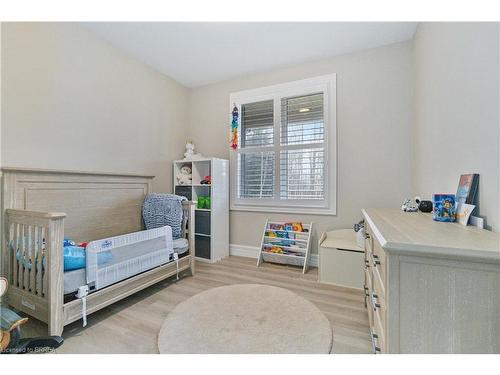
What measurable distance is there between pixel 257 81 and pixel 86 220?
261 centimetres

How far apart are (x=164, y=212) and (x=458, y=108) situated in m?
2.56

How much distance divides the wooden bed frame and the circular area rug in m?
0.55

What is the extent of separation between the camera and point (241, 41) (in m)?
2.43

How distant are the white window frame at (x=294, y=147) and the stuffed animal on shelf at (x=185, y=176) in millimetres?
589

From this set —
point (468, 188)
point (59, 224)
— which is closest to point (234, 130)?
point (59, 224)

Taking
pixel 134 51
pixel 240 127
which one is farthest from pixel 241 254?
pixel 134 51

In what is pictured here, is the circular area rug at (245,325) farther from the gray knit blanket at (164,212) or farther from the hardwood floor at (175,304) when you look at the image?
the gray knit blanket at (164,212)

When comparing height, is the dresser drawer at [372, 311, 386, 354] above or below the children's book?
below

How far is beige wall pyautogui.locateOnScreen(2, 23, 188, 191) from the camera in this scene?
1.79 meters

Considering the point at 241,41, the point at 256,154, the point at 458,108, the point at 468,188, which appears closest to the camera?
the point at 468,188

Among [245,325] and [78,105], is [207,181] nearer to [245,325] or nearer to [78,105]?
[78,105]

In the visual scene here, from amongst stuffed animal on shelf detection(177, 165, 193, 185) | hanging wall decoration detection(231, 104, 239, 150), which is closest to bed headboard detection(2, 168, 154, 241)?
stuffed animal on shelf detection(177, 165, 193, 185)

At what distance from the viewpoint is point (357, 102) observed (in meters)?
2.59

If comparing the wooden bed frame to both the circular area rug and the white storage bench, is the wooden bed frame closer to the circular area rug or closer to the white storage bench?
the circular area rug
